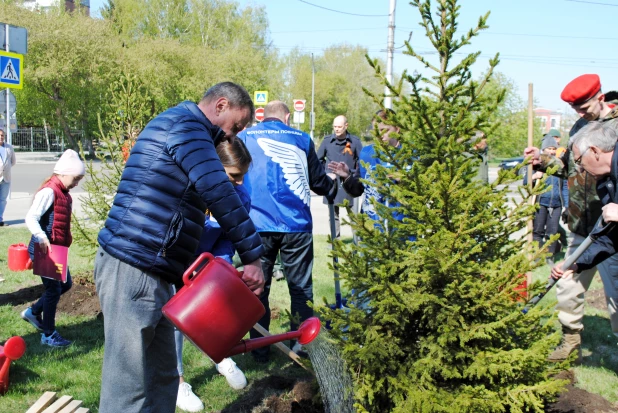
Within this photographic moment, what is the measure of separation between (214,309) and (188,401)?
5.05 ft

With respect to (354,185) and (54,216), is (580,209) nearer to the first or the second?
(354,185)

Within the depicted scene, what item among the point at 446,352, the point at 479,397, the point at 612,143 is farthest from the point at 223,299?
the point at 612,143

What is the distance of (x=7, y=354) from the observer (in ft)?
12.8

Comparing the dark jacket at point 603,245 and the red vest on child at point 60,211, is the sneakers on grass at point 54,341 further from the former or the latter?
the dark jacket at point 603,245

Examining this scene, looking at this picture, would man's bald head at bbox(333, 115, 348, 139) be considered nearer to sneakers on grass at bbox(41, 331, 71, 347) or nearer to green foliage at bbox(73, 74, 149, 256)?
green foliage at bbox(73, 74, 149, 256)

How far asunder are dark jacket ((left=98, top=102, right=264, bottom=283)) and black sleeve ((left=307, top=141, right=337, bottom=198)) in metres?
2.11

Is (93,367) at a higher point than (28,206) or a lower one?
lower

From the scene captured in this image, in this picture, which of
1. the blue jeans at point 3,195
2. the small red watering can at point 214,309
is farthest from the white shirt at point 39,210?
the blue jeans at point 3,195

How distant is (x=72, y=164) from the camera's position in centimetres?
489

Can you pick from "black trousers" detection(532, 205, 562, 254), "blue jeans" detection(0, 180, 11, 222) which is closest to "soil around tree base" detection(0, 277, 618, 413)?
"black trousers" detection(532, 205, 562, 254)

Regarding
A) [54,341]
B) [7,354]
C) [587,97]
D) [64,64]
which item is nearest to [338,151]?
[587,97]

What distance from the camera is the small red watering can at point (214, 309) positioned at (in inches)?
102

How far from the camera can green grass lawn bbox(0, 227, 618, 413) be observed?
4.05m

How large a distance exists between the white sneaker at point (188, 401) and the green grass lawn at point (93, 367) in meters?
0.11
